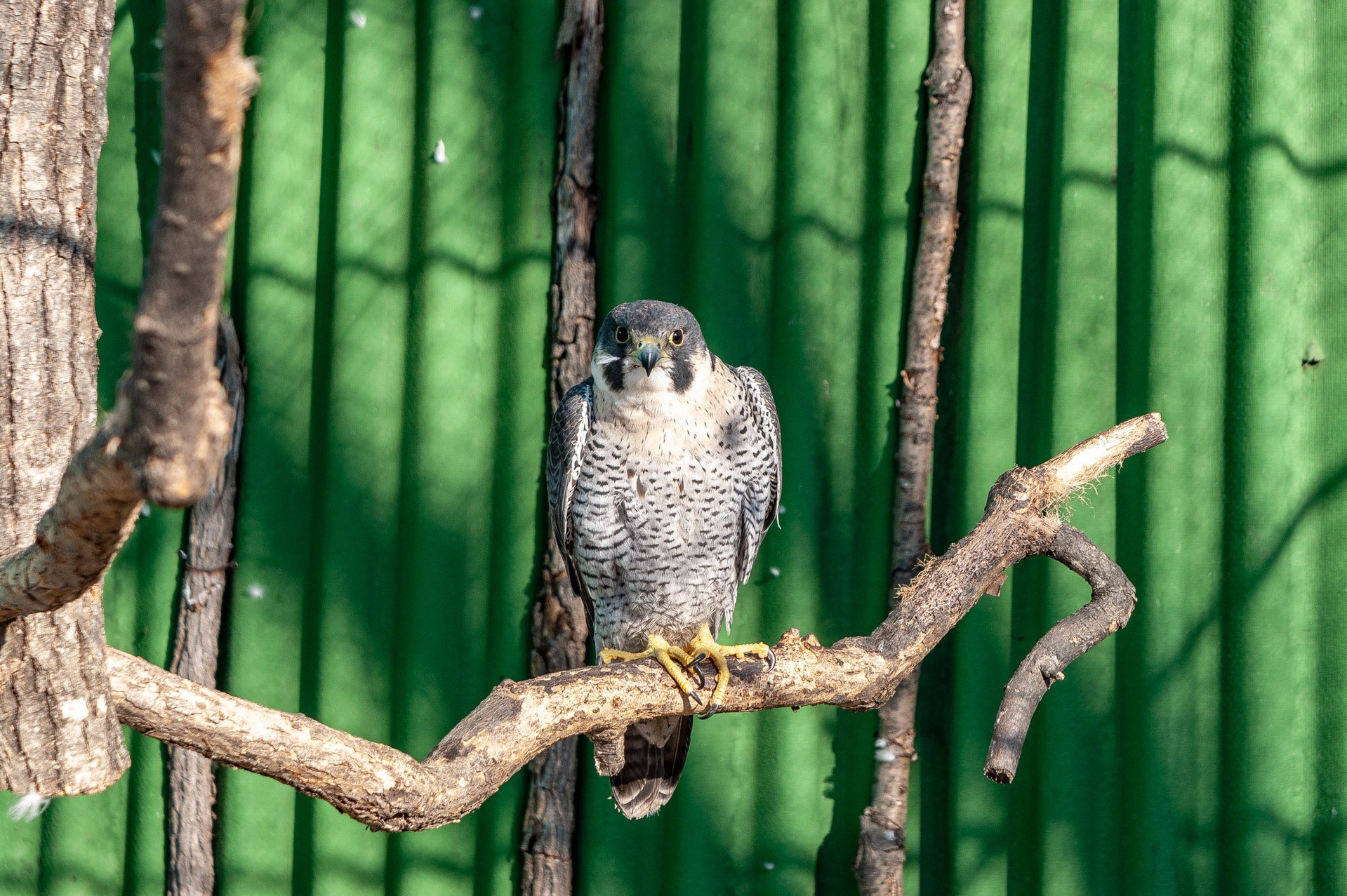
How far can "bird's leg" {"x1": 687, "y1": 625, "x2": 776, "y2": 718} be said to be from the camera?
2189 millimetres

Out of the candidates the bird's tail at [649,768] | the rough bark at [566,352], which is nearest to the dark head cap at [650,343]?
the rough bark at [566,352]

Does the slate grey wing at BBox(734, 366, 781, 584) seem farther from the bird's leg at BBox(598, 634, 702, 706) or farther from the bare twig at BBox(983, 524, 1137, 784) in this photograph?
the bare twig at BBox(983, 524, 1137, 784)

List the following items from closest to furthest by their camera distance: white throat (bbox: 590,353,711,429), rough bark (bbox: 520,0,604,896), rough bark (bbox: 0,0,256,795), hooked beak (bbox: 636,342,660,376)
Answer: rough bark (bbox: 0,0,256,795)
hooked beak (bbox: 636,342,660,376)
white throat (bbox: 590,353,711,429)
rough bark (bbox: 520,0,604,896)

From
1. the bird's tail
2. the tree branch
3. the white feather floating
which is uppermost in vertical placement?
the tree branch

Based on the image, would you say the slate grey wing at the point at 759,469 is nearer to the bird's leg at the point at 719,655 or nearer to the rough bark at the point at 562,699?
the bird's leg at the point at 719,655

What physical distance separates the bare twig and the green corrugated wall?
504 mm

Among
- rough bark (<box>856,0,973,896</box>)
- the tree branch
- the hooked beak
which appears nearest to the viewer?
the tree branch

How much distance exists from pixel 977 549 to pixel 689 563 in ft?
2.36

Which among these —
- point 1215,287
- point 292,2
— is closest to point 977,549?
point 1215,287

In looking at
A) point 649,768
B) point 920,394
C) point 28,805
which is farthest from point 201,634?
point 920,394

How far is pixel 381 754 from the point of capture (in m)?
1.54

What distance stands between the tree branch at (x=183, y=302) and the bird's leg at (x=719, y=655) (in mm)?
1364

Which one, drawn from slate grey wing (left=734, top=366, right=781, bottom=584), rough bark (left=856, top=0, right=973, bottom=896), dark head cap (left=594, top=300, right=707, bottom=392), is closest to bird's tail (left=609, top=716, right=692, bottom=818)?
slate grey wing (left=734, top=366, right=781, bottom=584)

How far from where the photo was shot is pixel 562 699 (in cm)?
179
